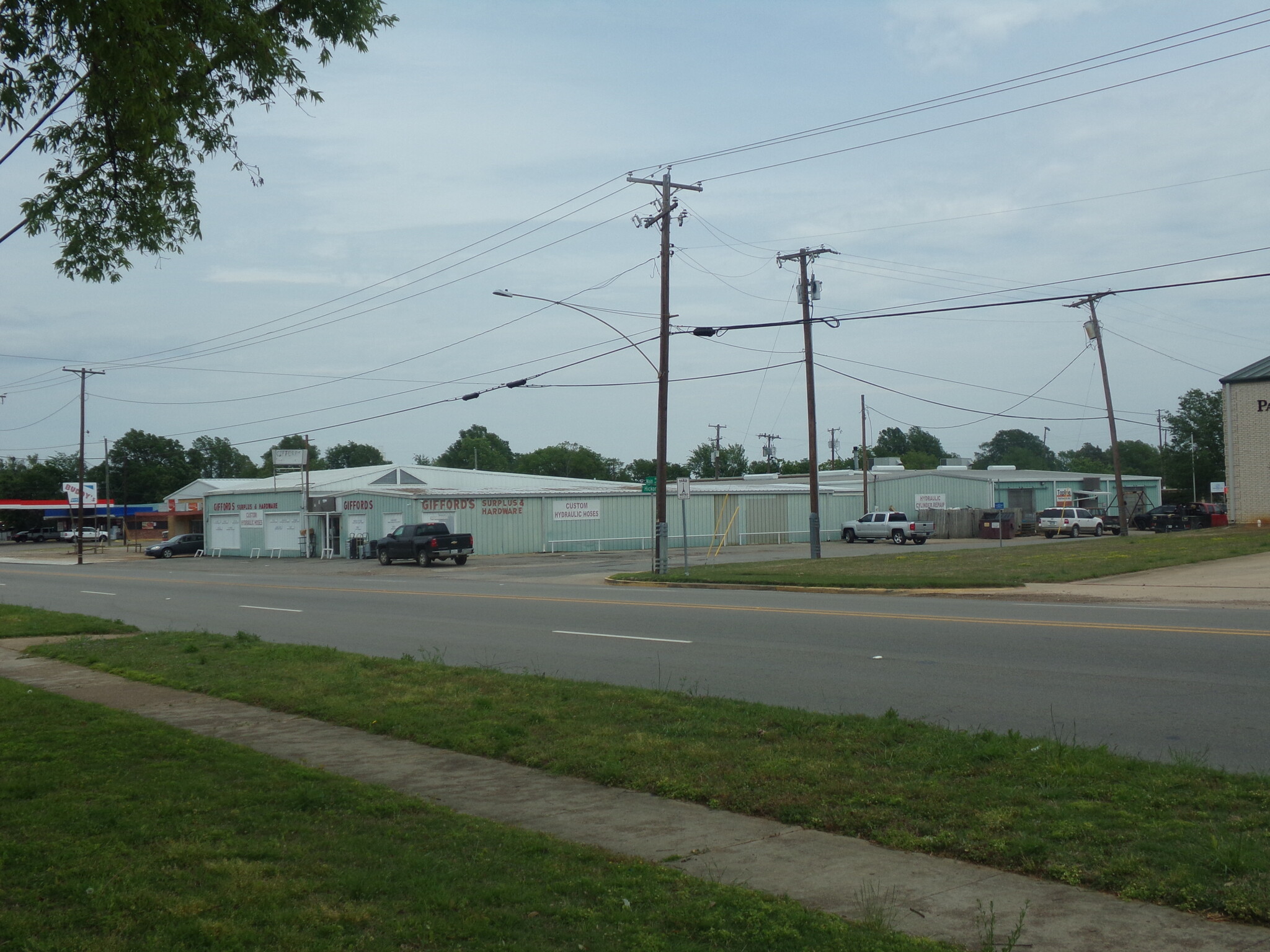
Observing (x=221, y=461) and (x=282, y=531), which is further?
(x=221, y=461)

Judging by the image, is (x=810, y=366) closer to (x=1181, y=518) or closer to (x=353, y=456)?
(x=1181, y=518)

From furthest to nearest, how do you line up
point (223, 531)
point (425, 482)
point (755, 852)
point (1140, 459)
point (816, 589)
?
point (1140, 459) < point (425, 482) < point (223, 531) < point (816, 589) < point (755, 852)

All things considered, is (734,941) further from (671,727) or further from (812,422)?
(812,422)

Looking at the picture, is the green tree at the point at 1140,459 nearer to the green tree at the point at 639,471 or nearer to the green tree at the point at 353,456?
the green tree at the point at 639,471

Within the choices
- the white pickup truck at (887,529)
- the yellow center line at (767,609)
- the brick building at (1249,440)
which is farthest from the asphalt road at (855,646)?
the white pickup truck at (887,529)

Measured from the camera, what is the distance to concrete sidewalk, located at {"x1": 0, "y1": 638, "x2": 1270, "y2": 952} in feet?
15.5

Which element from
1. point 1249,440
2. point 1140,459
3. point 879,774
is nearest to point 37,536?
point 1249,440

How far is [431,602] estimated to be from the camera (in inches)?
945

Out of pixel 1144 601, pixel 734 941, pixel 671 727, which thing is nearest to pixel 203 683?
pixel 671 727

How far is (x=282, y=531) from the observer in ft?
191

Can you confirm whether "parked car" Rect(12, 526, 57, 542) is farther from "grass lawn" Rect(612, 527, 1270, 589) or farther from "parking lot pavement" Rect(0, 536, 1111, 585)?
"grass lawn" Rect(612, 527, 1270, 589)

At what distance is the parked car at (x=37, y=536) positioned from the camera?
97.0 m

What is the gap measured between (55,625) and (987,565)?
76.0 ft

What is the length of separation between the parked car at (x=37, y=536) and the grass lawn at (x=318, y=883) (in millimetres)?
102809
